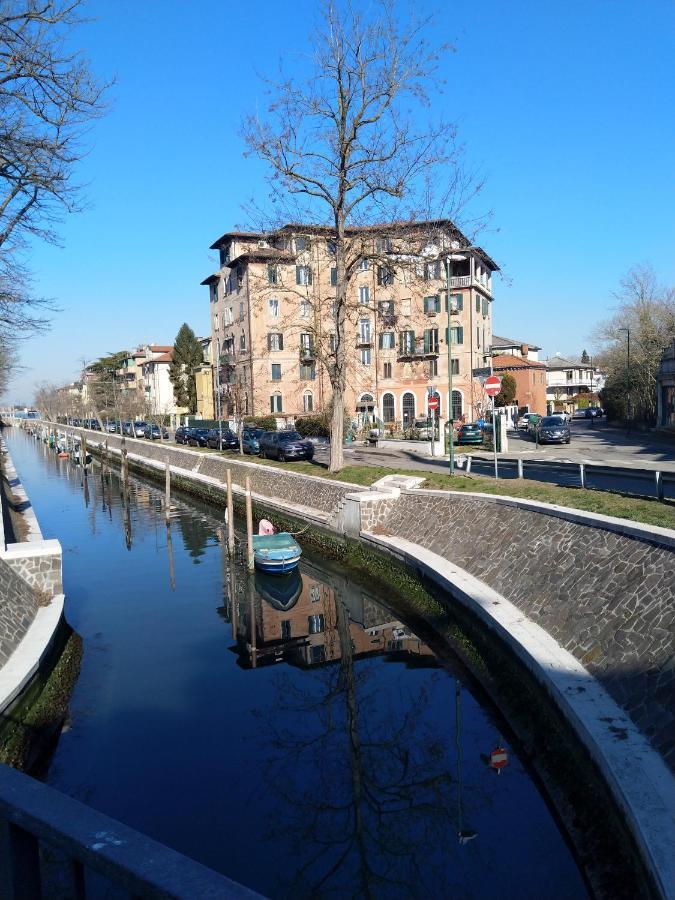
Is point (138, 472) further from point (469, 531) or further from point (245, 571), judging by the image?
point (469, 531)

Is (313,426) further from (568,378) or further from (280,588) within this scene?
(568,378)

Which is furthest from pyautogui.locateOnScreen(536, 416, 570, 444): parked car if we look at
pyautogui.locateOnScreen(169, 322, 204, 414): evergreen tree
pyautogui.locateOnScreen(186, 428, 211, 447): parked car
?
pyautogui.locateOnScreen(169, 322, 204, 414): evergreen tree

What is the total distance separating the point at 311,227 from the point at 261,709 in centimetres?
1987

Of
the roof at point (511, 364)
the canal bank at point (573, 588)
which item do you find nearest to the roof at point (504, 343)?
the roof at point (511, 364)

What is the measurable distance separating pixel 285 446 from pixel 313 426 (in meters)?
16.3

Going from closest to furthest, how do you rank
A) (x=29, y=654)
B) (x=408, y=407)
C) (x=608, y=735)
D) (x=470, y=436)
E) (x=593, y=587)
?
(x=608, y=735), (x=29, y=654), (x=593, y=587), (x=470, y=436), (x=408, y=407)

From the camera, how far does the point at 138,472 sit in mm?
56594

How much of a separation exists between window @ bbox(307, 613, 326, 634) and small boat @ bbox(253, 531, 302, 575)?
3.28m

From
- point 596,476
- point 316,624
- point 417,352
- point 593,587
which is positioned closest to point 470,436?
point 596,476

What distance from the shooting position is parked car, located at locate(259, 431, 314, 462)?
37.0 meters

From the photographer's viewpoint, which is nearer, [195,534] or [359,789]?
[359,789]

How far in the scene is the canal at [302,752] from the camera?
334 inches

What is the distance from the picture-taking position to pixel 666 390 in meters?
49.3

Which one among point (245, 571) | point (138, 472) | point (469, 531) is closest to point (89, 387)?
point (138, 472)
